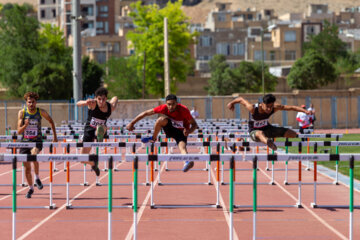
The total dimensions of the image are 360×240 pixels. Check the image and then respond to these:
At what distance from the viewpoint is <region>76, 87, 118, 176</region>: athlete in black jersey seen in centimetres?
1322

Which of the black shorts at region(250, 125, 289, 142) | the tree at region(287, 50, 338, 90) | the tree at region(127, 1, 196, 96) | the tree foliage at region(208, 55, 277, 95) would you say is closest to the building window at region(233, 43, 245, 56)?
the tree foliage at region(208, 55, 277, 95)

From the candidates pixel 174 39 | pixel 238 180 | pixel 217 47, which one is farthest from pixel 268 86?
pixel 238 180

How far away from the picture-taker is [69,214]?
36.9ft

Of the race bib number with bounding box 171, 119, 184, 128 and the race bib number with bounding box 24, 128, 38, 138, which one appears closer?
the race bib number with bounding box 171, 119, 184, 128

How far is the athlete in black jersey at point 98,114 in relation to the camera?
13217 mm

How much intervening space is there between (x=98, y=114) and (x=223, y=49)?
12657cm

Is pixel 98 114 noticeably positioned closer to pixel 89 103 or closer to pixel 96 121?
pixel 96 121

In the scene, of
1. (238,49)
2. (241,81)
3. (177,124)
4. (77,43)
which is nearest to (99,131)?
(177,124)

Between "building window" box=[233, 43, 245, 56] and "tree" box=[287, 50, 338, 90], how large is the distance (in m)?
48.5

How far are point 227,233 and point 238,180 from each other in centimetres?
719

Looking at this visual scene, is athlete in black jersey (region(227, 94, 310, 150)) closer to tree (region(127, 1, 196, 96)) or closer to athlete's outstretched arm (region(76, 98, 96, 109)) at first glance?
athlete's outstretched arm (region(76, 98, 96, 109))

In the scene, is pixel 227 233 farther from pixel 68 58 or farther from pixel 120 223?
pixel 68 58

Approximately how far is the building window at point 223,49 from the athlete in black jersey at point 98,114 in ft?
409

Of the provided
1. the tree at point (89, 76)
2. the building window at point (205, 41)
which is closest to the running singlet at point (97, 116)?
the tree at point (89, 76)
